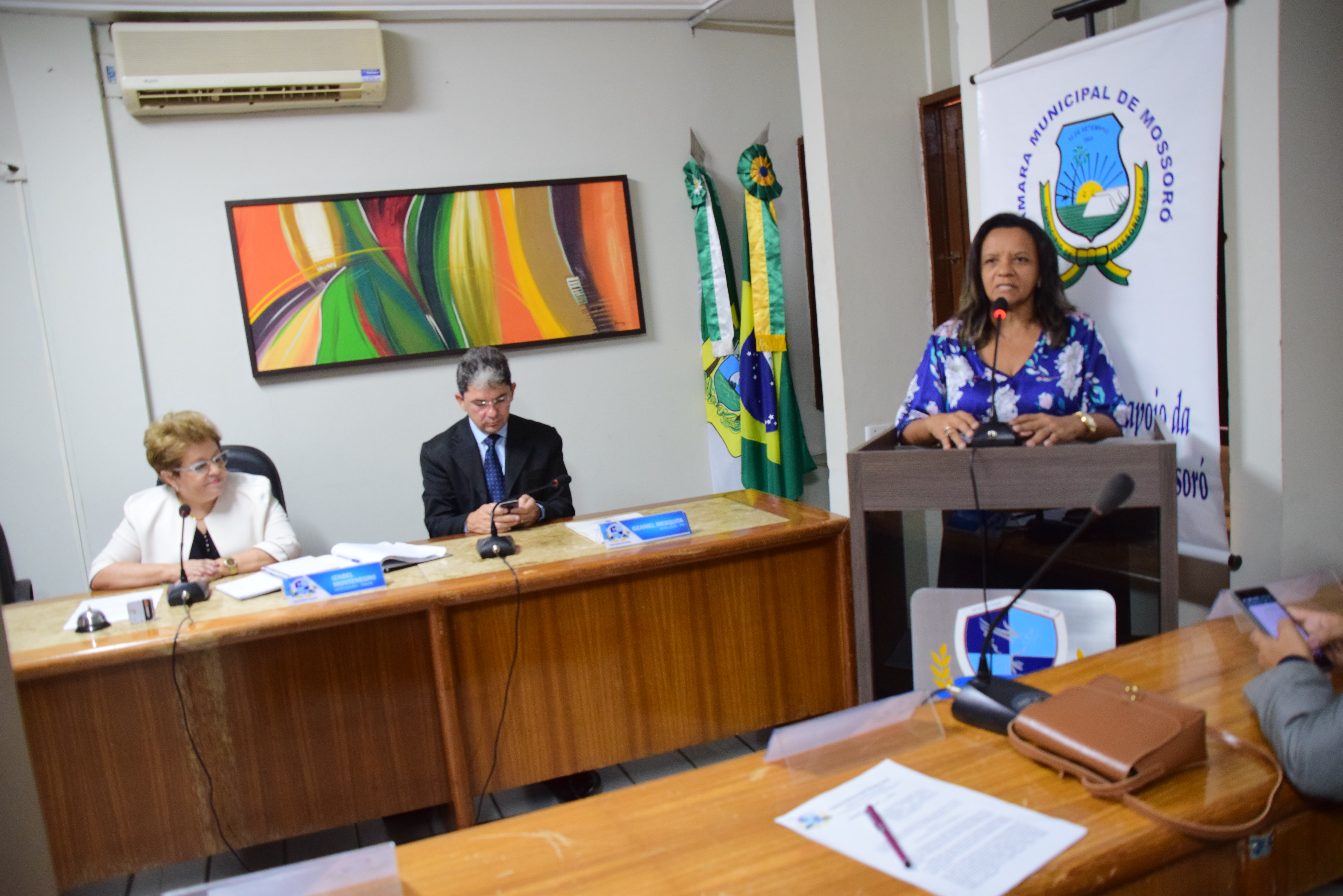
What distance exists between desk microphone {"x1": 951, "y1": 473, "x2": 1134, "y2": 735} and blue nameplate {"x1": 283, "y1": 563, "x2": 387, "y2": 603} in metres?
1.37

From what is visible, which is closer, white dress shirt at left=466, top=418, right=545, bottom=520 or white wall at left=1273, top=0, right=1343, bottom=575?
white wall at left=1273, top=0, right=1343, bottom=575

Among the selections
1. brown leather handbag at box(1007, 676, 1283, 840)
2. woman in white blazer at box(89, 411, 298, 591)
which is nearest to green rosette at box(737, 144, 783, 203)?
woman in white blazer at box(89, 411, 298, 591)

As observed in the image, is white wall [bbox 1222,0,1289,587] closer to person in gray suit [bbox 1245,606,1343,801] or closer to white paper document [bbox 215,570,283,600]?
person in gray suit [bbox 1245,606,1343,801]

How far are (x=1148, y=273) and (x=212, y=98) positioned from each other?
3.22 m

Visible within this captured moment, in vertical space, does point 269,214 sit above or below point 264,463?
above

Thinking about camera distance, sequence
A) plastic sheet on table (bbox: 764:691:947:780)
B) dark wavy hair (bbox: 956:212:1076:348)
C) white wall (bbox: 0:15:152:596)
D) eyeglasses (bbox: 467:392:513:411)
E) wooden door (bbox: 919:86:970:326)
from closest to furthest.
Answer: plastic sheet on table (bbox: 764:691:947:780) → dark wavy hair (bbox: 956:212:1076:348) → eyeglasses (bbox: 467:392:513:411) → white wall (bbox: 0:15:152:596) → wooden door (bbox: 919:86:970:326)

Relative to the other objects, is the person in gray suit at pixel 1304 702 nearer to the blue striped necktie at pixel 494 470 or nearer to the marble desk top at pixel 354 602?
the marble desk top at pixel 354 602

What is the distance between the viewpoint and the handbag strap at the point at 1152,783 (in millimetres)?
991

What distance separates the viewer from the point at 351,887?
3.11 ft

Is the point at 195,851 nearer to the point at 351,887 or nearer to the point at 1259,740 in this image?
the point at 351,887

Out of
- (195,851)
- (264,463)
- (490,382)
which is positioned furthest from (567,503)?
(195,851)

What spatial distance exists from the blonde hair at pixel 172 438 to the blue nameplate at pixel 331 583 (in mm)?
595

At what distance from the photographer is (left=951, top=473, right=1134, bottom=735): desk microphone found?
47.9 inches

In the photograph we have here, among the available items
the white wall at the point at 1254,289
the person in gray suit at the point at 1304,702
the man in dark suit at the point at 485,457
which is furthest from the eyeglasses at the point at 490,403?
the person in gray suit at the point at 1304,702
